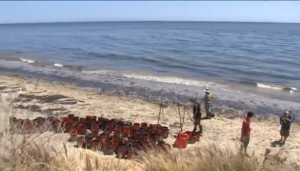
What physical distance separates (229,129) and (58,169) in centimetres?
1027

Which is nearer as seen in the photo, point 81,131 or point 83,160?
point 83,160

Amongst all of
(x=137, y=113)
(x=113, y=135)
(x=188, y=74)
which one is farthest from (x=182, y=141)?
(x=188, y=74)

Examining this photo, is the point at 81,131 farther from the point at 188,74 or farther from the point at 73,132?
the point at 188,74

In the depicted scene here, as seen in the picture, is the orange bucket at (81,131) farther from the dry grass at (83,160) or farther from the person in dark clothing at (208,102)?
the dry grass at (83,160)

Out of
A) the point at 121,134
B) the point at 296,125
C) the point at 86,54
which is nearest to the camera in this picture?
the point at 121,134

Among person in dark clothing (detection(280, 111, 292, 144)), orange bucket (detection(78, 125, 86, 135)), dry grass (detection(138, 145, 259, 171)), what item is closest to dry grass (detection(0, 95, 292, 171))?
dry grass (detection(138, 145, 259, 171))

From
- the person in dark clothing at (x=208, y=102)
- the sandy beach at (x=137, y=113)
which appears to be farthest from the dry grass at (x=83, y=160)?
the person in dark clothing at (x=208, y=102)

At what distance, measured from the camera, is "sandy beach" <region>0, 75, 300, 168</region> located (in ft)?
41.4

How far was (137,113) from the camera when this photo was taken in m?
15.9

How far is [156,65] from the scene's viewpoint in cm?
3234

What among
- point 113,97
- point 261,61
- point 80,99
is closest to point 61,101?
point 80,99

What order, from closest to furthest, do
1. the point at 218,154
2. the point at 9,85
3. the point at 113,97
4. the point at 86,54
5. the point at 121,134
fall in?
the point at 218,154, the point at 121,134, the point at 113,97, the point at 9,85, the point at 86,54

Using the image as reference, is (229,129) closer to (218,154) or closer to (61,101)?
(61,101)

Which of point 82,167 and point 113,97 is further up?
point 82,167
